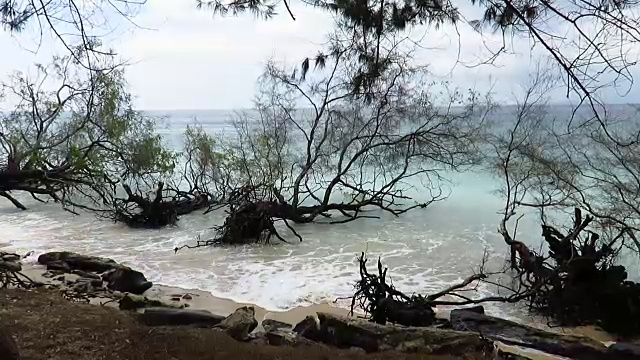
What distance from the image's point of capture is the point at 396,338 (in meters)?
4.95

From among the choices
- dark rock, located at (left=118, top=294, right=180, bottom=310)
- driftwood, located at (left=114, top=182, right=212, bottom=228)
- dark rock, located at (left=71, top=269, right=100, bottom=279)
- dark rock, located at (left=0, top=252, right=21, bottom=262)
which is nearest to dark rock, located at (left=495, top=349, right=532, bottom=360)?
dark rock, located at (left=118, top=294, right=180, bottom=310)

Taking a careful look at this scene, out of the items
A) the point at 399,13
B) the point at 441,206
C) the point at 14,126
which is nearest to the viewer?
the point at 399,13

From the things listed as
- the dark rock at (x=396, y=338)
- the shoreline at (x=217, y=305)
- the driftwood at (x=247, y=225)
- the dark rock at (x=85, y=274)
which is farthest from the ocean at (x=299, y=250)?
the dark rock at (x=396, y=338)

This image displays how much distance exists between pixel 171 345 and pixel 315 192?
1209cm

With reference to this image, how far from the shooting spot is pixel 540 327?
21.7ft

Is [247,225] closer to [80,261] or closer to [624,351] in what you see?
[80,261]

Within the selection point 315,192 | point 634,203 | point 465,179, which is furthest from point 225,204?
point 634,203

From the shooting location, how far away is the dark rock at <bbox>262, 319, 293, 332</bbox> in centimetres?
578

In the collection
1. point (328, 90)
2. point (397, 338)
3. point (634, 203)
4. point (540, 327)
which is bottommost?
point (540, 327)

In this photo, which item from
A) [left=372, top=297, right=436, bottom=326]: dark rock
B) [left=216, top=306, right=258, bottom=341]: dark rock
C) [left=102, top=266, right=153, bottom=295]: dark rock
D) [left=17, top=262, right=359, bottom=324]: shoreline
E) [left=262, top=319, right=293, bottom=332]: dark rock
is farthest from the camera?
[left=102, top=266, right=153, bottom=295]: dark rock

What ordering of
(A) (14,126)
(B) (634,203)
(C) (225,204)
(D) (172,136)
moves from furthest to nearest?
(D) (172,136)
(C) (225,204)
(A) (14,126)
(B) (634,203)

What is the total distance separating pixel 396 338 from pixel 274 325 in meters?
1.57

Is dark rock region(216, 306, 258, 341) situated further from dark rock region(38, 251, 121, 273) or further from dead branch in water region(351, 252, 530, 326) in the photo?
dark rock region(38, 251, 121, 273)

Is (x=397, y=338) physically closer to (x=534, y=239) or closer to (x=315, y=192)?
(x=534, y=239)
